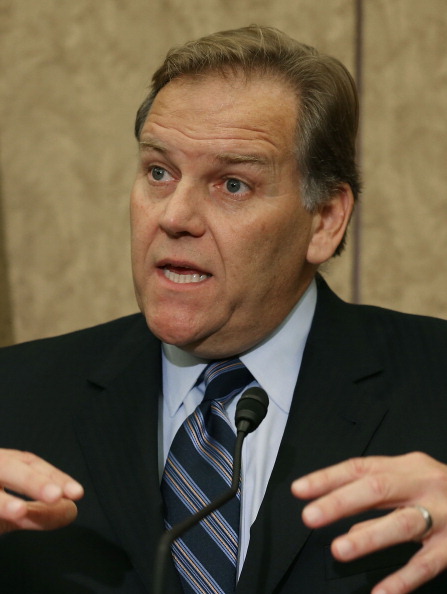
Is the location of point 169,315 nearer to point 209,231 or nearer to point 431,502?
point 209,231

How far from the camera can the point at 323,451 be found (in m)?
1.67

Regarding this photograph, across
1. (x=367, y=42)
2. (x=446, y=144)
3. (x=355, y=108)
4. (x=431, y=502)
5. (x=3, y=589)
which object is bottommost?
(x=431, y=502)

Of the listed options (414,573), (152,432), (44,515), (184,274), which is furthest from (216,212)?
(414,573)

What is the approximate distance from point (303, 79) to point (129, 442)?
2.62 feet

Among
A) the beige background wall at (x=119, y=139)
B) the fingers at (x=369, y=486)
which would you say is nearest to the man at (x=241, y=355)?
the fingers at (x=369, y=486)

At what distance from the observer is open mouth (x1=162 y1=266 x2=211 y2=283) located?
5.65 ft

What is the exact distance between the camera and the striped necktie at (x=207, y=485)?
1576 millimetres

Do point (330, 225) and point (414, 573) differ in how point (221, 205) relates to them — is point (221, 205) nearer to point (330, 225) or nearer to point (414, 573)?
point (330, 225)

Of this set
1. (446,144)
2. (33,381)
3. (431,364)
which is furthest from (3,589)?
(446,144)

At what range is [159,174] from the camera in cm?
180

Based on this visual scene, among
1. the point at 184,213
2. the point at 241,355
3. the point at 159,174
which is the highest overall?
the point at 159,174

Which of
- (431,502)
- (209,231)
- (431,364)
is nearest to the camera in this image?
(431,502)

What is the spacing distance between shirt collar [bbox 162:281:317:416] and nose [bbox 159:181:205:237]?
0.29 metres

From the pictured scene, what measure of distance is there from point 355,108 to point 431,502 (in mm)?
989
